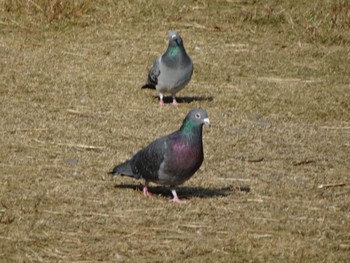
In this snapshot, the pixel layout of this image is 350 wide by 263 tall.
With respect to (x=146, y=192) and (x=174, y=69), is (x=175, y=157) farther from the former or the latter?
(x=174, y=69)

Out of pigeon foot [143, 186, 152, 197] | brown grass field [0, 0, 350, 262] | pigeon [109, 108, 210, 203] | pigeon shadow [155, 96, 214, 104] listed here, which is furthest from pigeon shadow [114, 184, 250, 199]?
pigeon shadow [155, 96, 214, 104]

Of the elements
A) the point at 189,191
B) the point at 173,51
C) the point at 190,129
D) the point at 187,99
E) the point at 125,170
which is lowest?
the point at 187,99

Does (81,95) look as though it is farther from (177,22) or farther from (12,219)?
(12,219)

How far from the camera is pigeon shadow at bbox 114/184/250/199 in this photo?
752cm

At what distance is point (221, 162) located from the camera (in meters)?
8.42

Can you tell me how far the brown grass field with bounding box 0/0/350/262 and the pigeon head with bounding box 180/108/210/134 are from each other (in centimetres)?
45

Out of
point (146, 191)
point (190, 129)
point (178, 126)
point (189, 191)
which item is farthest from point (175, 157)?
point (178, 126)

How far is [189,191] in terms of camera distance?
7.64 m

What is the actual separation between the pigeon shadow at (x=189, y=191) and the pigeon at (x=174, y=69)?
2538 mm

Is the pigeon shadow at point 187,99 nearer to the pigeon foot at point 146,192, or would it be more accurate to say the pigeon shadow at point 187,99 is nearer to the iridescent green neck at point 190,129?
the pigeon foot at point 146,192

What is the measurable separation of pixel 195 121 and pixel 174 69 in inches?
120

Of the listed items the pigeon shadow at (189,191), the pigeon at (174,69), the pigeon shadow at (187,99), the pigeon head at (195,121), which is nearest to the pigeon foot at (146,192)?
the pigeon shadow at (189,191)

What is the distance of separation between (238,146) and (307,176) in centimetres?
94

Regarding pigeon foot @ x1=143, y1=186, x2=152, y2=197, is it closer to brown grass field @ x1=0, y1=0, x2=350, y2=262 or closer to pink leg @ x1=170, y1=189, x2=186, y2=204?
brown grass field @ x1=0, y1=0, x2=350, y2=262
